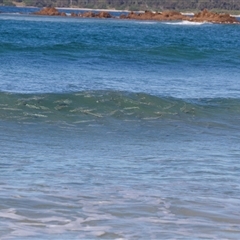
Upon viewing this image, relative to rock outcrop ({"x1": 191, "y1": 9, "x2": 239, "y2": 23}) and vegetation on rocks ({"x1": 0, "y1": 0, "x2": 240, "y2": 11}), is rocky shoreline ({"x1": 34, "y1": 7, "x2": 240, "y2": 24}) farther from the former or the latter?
vegetation on rocks ({"x1": 0, "y1": 0, "x2": 240, "y2": 11})

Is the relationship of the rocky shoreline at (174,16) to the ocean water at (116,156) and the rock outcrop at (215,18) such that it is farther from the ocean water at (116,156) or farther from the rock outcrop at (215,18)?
the ocean water at (116,156)

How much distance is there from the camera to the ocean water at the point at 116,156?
4938 mm

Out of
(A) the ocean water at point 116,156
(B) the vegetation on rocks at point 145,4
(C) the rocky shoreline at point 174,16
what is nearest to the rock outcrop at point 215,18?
(C) the rocky shoreline at point 174,16

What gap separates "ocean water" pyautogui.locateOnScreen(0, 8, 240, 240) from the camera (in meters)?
4.94

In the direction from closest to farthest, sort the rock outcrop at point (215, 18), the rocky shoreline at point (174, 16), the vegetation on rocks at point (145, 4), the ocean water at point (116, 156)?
1. the ocean water at point (116, 156)
2. the rock outcrop at point (215, 18)
3. the rocky shoreline at point (174, 16)
4. the vegetation on rocks at point (145, 4)

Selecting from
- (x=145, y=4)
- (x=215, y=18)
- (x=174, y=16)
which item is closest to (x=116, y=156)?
(x=215, y=18)

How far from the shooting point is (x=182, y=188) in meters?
5.84

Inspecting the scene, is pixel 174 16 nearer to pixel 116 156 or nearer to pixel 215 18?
pixel 215 18

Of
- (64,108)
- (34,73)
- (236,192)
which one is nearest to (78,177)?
(236,192)

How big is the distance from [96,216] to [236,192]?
1.25 metres

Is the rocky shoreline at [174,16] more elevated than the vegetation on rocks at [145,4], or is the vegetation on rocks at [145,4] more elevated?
the rocky shoreline at [174,16]

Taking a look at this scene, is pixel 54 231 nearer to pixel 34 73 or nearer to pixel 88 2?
pixel 34 73

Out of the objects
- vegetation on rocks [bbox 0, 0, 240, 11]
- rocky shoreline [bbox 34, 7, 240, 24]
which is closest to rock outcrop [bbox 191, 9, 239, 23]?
rocky shoreline [bbox 34, 7, 240, 24]

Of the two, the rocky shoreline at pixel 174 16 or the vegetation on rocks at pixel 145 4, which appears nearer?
the rocky shoreline at pixel 174 16
